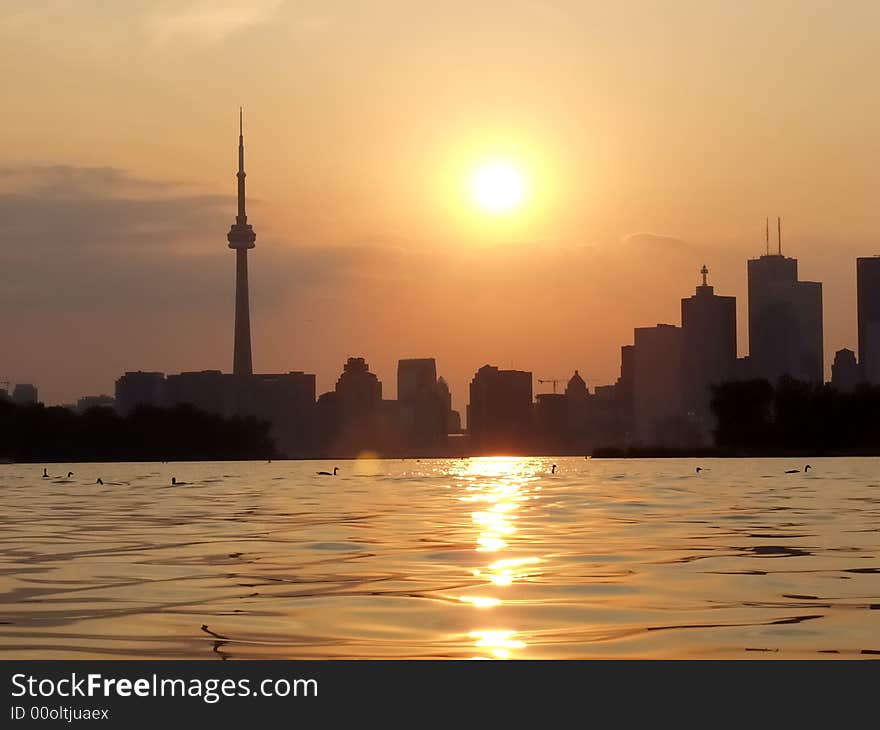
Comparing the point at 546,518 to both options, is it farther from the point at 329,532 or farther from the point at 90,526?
the point at 90,526

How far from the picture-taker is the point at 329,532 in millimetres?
54031

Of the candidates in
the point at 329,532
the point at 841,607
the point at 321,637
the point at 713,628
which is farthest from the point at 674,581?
the point at 329,532

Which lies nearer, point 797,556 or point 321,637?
point 321,637

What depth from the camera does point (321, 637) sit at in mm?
24281

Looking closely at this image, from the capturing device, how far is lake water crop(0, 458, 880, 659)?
23484 millimetres

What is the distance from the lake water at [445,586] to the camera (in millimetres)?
23484

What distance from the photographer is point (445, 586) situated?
→ 3247 cm
